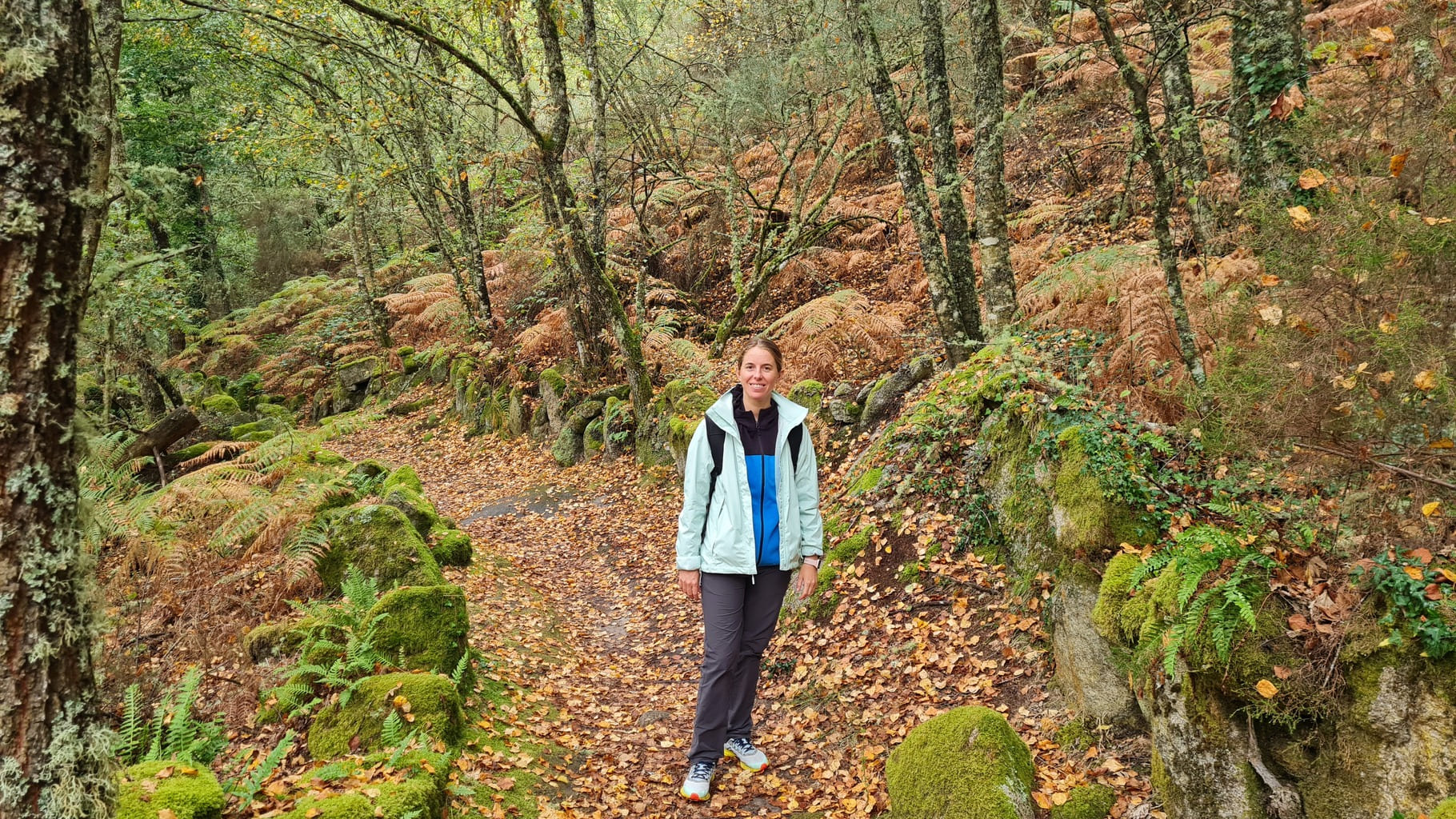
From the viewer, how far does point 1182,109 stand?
6.09 meters

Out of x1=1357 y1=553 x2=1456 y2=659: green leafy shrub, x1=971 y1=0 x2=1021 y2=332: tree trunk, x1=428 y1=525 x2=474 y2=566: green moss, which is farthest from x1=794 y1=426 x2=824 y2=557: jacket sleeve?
x1=428 y1=525 x2=474 y2=566: green moss

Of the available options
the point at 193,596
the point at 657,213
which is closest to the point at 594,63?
the point at 657,213

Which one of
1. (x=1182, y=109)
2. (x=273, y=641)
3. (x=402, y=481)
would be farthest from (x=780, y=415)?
(x=402, y=481)

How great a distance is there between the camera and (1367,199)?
3148 mm

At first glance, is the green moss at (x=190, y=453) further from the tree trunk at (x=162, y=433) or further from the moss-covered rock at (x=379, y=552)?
the moss-covered rock at (x=379, y=552)

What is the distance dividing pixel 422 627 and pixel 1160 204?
5.62 meters

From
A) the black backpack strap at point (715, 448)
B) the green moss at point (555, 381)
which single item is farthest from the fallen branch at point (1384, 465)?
the green moss at point (555, 381)

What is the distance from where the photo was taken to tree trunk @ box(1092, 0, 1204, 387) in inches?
183

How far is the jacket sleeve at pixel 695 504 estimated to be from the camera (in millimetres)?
3977

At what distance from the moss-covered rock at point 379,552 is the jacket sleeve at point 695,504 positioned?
2.71m

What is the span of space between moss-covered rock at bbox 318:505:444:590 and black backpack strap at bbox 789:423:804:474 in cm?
325

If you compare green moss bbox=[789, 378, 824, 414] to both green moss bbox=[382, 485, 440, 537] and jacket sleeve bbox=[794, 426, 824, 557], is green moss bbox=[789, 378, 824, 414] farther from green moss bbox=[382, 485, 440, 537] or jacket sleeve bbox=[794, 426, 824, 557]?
jacket sleeve bbox=[794, 426, 824, 557]

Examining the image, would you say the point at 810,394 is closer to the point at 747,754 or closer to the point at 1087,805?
the point at 747,754

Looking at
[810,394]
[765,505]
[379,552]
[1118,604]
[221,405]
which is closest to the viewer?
[1118,604]
